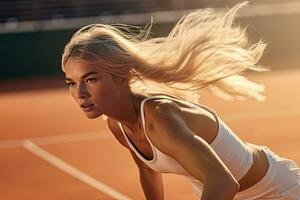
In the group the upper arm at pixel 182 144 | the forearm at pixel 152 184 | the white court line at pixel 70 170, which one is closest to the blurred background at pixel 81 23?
the white court line at pixel 70 170

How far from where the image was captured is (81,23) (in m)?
18.3

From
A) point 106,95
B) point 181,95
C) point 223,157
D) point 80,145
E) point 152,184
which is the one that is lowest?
point 80,145

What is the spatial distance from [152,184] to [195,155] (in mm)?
1234

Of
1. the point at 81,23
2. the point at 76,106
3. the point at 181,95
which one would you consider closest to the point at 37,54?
the point at 81,23

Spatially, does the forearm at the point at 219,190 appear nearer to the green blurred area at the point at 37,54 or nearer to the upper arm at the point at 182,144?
the upper arm at the point at 182,144

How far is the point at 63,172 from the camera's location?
7961mm

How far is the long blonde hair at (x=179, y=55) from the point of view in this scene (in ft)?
10.8

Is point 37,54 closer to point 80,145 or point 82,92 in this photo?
point 80,145

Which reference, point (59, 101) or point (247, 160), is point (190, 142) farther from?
point (59, 101)

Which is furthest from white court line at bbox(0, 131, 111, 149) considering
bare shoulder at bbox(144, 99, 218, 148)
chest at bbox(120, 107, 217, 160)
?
bare shoulder at bbox(144, 99, 218, 148)

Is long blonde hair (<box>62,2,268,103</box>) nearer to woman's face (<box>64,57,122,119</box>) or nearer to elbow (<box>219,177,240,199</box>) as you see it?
woman's face (<box>64,57,122,119</box>)

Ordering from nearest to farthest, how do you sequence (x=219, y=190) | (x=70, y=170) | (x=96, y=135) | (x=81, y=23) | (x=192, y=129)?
(x=219, y=190) → (x=192, y=129) → (x=70, y=170) → (x=96, y=135) → (x=81, y=23)

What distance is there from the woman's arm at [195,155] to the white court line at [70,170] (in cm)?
356

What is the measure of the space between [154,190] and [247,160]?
0.82 meters
